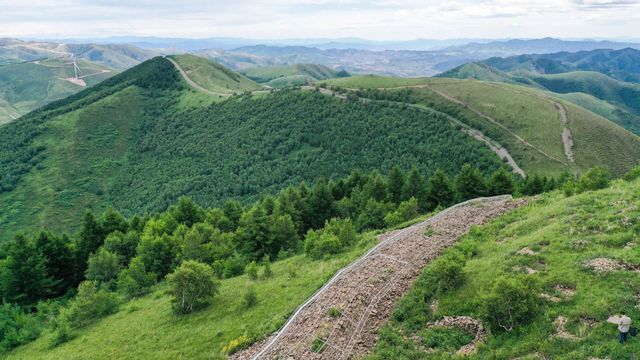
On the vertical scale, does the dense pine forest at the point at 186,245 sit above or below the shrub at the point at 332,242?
below

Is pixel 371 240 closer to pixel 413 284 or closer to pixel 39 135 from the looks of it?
pixel 413 284

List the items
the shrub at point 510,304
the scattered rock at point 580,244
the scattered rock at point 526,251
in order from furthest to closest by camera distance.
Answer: the scattered rock at point 526,251 < the scattered rock at point 580,244 < the shrub at point 510,304

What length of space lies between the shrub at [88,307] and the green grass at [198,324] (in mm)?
1182

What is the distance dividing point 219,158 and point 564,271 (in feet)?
539

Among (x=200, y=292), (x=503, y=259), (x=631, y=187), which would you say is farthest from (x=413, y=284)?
(x=631, y=187)

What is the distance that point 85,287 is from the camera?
38.6 meters

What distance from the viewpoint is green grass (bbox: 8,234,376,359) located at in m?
26.6

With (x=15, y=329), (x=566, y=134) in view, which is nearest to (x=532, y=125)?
(x=566, y=134)

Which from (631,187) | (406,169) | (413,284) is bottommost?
(406,169)

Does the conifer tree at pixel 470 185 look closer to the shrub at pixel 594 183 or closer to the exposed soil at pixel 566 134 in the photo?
the shrub at pixel 594 183

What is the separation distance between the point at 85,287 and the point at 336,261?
24041mm

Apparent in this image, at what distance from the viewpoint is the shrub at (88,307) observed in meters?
37.0

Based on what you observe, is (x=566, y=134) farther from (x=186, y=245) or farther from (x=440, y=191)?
(x=186, y=245)

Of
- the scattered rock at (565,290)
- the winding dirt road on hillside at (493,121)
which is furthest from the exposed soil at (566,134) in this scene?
the scattered rock at (565,290)
